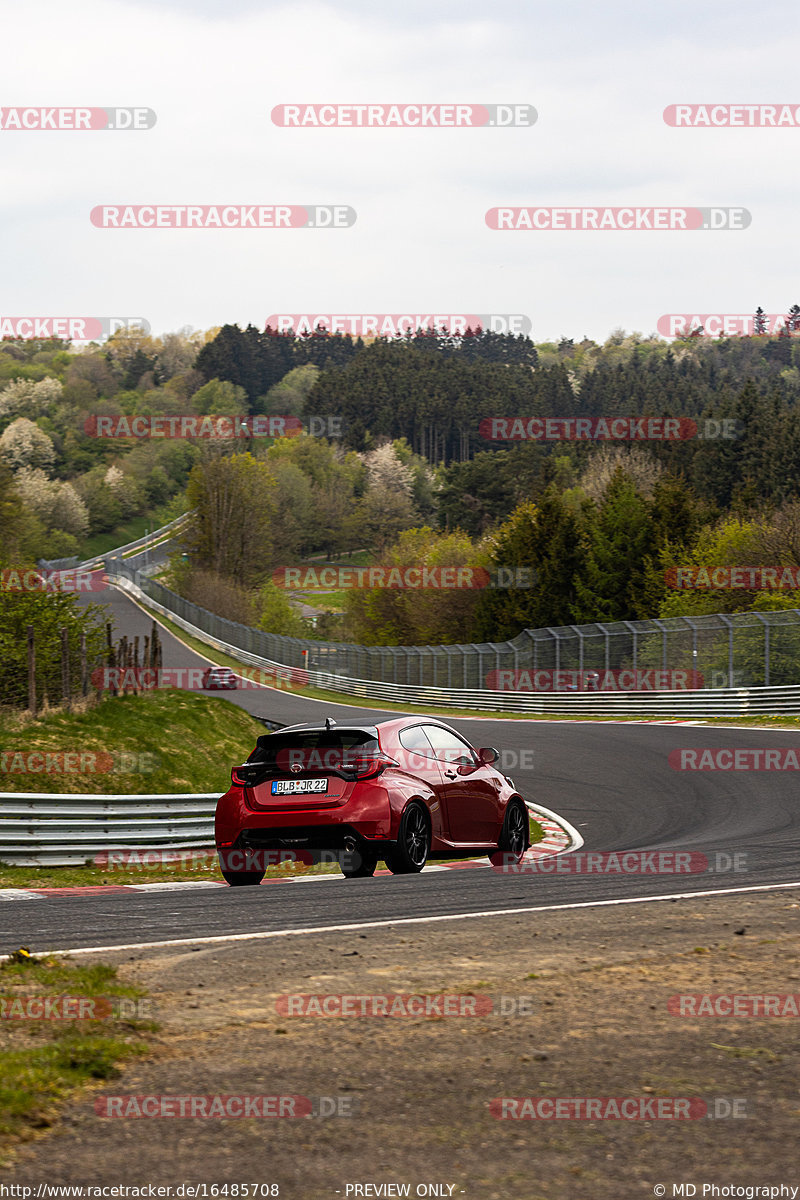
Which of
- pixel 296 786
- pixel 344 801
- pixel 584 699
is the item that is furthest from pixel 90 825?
pixel 584 699

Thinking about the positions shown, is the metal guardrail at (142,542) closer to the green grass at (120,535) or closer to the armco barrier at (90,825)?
the green grass at (120,535)

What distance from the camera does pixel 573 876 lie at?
10.8 metres

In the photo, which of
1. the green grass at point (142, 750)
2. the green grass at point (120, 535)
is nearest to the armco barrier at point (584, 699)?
the green grass at point (142, 750)

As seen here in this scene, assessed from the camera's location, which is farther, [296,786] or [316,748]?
[316,748]

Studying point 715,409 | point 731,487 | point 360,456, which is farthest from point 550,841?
point 360,456

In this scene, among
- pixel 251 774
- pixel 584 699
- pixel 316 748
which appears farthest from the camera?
pixel 584 699

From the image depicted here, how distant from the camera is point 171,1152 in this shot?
3.84m

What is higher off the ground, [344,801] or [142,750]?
[344,801]

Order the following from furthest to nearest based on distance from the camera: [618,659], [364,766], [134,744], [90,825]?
[618,659]
[134,744]
[90,825]
[364,766]

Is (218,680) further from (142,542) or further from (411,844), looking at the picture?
(142,542)

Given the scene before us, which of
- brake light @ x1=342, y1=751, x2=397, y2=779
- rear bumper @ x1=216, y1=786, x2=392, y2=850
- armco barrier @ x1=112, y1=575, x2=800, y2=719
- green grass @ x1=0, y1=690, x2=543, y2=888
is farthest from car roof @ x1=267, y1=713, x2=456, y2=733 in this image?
armco barrier @ x1=112, y1=575, x2=800, y2=719

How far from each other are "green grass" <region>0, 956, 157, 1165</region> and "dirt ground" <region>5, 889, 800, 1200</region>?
0.08 metres

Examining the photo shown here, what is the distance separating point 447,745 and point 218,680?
166ft

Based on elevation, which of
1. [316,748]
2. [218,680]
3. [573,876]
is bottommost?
[218,680]
